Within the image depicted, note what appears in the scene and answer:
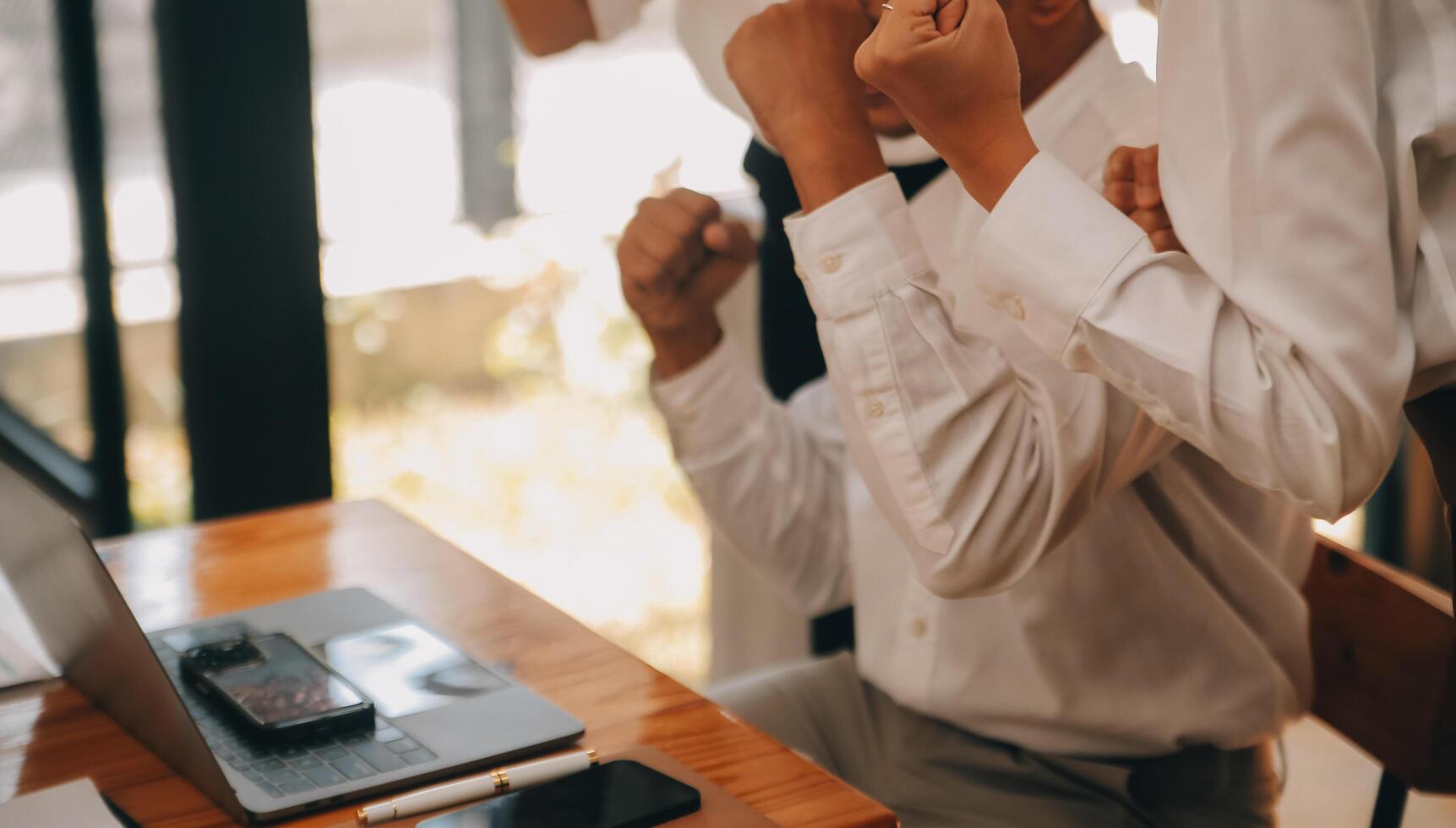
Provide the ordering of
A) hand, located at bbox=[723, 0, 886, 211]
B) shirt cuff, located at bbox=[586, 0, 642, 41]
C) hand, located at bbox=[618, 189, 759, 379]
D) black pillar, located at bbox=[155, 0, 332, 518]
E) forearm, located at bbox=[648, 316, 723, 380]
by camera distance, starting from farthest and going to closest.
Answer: black pillar, located at bbox=[155, 0, 332, 518], shirt cuff, located at bbox=[586, 0, 642, 41], forearm, located at bbox=[648, 316, 723, 380], hand, located at bbox=[618, 189, 759, 379], hand, located at bbox=[723, 0, 886, 211]

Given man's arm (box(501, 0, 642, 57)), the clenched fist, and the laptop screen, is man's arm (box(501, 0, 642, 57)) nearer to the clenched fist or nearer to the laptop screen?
the clenched fist

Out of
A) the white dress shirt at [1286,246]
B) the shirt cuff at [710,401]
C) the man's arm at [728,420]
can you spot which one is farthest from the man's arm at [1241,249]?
the shirt cuff at [710,401]

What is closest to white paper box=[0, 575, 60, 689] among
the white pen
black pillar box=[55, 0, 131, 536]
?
the white pen

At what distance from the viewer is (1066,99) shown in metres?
1.01

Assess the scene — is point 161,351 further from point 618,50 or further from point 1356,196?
point 1356,196

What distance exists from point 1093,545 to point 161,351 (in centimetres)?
131

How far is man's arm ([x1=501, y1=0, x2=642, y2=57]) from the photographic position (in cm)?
131

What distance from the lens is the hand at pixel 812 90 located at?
85 centimetres

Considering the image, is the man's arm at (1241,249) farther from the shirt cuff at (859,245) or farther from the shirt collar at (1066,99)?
the shirt collar at (1066,99)

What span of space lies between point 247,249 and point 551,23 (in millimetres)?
577

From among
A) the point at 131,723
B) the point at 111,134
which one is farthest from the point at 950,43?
the point at 111,134

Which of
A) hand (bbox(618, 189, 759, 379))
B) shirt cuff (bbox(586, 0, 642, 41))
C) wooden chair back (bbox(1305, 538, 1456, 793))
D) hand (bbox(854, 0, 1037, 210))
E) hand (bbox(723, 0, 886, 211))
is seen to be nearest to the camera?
hand (bbox(854, 0, 1037, 210))

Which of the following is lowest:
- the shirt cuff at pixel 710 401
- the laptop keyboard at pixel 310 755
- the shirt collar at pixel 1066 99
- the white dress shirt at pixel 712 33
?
the laptop keyboard at pixel 310 755

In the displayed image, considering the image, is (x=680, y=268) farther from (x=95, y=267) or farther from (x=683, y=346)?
Result: (x=95, y=267)
